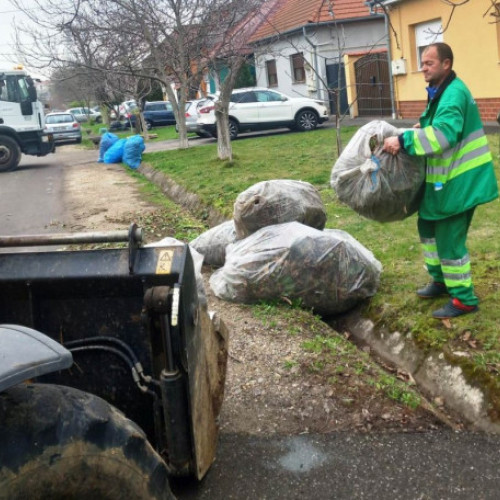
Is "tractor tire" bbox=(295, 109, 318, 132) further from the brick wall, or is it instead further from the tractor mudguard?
the tractor mudguard

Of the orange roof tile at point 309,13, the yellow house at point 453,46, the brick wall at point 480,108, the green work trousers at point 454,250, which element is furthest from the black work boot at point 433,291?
the orange roof tile at point 309,13

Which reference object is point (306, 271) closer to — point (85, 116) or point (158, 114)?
point (158, 114)

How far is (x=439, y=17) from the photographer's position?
18.4 meters

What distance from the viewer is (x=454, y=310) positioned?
4.66 metres

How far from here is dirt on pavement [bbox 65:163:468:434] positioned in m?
3.77

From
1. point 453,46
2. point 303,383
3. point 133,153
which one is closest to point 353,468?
point 303,383

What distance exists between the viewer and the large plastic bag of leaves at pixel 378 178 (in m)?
4.54

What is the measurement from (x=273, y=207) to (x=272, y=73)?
2762 centimetres

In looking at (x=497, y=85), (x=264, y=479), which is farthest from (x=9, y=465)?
(x=497, y=85)

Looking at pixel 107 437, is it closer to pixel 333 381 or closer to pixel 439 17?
pixel 333 381

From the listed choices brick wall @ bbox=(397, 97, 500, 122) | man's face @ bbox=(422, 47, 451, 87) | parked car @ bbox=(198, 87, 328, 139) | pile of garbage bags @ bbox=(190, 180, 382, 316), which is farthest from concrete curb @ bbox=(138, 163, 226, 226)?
brick wall @ bbox=(397, 97, 500, 122)

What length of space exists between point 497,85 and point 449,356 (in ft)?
45.1

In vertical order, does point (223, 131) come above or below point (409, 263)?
above

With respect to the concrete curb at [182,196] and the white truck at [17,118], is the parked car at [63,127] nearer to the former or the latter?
the white truck at [17,118]
